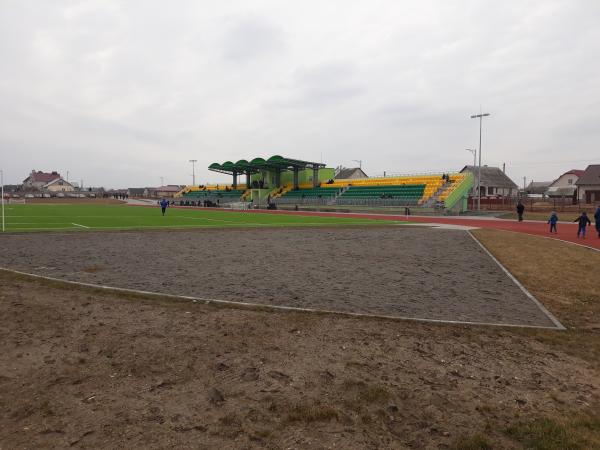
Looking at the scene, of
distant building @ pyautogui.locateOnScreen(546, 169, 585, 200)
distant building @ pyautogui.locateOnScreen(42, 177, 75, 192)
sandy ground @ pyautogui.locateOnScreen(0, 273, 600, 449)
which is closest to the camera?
sandy ground @ pyautogui.locateOnScreen(0, 273, 600, 449)

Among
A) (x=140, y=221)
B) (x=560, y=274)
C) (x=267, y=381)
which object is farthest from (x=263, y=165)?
(x=267, y=381)

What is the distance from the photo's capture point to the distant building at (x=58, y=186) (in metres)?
138

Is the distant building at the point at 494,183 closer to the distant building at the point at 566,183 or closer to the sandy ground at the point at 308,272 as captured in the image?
the distant building at the point at 566,183

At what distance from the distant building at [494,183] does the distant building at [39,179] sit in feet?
486

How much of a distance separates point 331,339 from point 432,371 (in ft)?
5.09

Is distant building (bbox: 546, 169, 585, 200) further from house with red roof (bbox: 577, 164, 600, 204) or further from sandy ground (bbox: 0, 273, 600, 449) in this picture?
sandy ground (bbox: 0, 273, 600, 449)

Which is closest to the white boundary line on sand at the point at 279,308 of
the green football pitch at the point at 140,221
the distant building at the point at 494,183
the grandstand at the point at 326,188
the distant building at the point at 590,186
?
the green football pitch at the point at 140,221

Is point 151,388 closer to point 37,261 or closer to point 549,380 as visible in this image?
point 549,380

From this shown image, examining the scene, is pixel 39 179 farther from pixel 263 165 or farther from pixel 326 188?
pixel 326 188

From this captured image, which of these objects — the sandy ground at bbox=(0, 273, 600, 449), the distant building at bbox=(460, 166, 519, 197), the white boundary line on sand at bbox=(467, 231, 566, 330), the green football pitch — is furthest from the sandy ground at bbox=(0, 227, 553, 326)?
the distant building at bbox=(460, 166, 519, 197)

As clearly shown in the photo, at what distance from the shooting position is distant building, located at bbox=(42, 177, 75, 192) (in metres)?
138

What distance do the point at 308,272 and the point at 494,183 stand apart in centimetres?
8441

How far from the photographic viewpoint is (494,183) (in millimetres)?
82125

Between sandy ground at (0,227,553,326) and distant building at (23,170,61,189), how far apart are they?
15086cm
